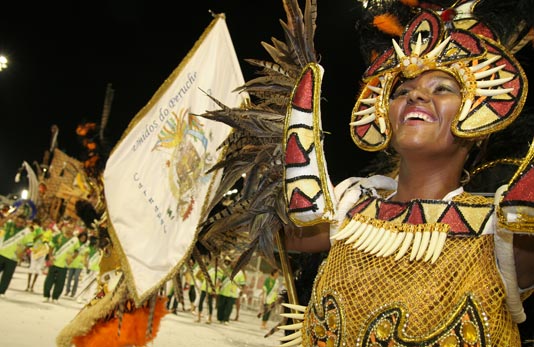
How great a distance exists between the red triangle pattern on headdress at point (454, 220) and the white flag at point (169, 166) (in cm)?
165

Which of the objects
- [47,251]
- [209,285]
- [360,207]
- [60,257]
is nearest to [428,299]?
[360,207]

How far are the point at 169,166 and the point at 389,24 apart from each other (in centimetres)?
188

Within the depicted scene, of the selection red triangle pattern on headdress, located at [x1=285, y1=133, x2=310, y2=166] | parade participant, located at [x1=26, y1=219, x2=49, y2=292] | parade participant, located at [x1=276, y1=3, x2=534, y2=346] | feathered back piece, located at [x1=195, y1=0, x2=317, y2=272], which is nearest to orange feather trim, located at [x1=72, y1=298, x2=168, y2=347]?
feathered back piece, located at [x1=195, y1=0, x2=317, y2=272]

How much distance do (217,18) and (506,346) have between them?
11.3 feet

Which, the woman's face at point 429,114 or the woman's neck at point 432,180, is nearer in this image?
the woman's face at point 429,114

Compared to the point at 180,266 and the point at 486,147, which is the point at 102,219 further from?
the point at 486,147

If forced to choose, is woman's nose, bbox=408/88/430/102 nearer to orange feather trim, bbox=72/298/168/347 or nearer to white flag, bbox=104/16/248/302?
white flag, bbox=104/16/248/302

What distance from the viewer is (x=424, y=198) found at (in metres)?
2.13

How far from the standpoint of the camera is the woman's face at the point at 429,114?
6.58 ft

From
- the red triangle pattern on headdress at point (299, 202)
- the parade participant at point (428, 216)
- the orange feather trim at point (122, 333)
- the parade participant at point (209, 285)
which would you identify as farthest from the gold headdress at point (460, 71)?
the orange feather trim at point (122, 333)

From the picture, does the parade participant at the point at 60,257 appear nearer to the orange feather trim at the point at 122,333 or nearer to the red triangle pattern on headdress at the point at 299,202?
the orange feather trim at the point at 122,333

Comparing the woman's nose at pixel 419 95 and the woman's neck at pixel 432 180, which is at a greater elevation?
the woman's nose at pixel 419 95

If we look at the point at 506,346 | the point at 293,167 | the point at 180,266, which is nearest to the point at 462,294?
the point at 506,346

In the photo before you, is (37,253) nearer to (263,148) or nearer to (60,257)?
(60,257)
